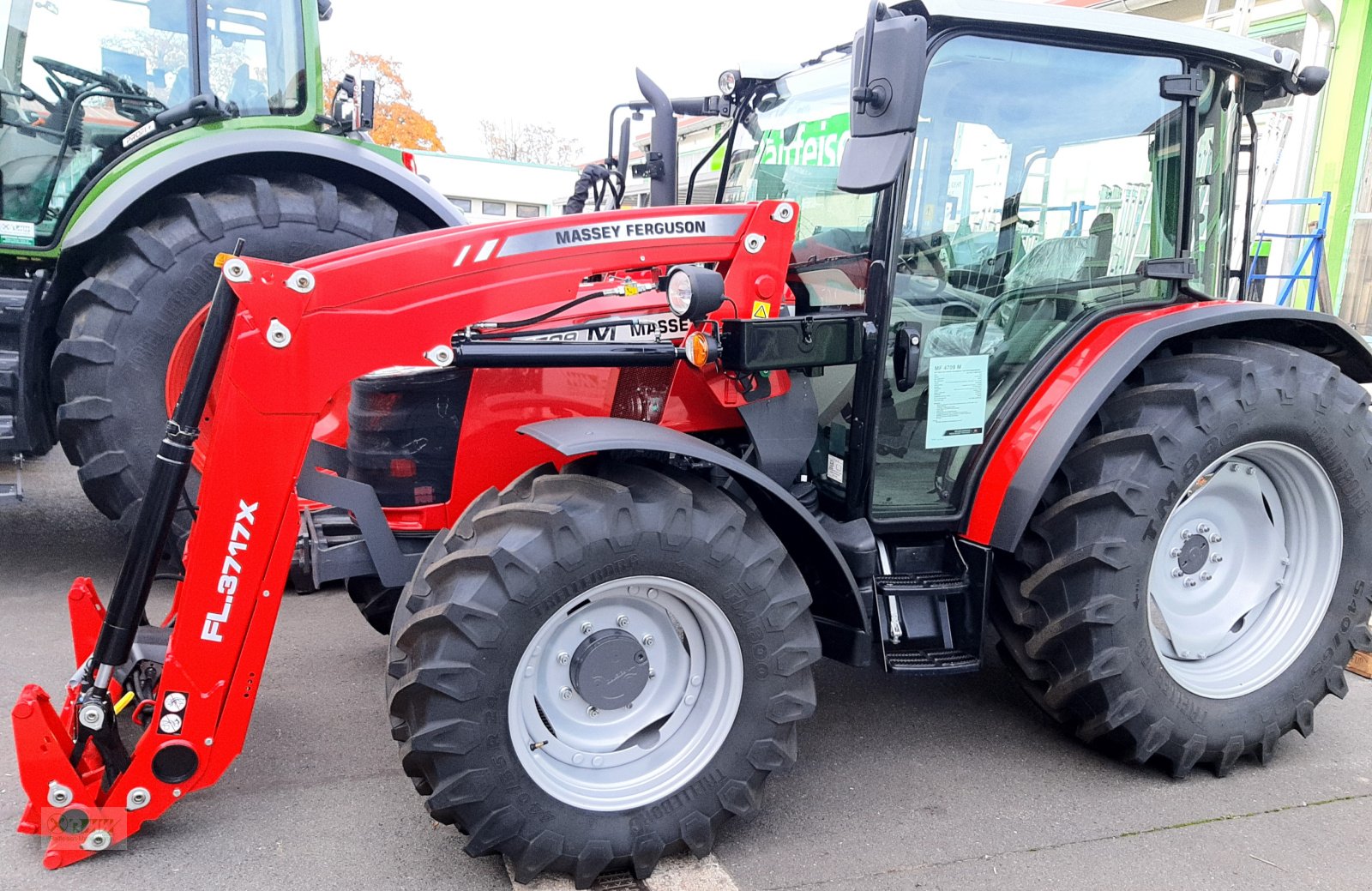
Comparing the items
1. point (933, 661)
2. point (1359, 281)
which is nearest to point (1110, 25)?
point (933, 661)

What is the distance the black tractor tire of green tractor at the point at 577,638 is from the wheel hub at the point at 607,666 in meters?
0.03

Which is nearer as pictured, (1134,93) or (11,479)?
(1134,93)

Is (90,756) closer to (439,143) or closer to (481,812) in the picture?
(481,812)

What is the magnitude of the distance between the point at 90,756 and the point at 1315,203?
869 cm

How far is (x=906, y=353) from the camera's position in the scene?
2783 mm

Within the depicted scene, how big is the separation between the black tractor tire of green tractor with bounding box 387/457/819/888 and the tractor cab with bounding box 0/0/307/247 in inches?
121

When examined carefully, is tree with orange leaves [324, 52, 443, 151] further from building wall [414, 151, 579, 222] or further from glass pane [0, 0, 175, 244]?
glass pane [0, 0, 175, 244]

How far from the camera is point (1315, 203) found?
7.67 m

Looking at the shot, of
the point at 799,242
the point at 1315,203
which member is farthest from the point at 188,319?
the point at 1315,203

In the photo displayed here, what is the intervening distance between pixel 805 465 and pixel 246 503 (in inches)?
60.0

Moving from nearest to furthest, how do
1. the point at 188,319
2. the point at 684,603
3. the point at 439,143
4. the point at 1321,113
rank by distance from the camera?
the point at 684,603, the point at 188,319, the point at 1321,113, the point at 439,143

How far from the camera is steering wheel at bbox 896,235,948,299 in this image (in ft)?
9.08

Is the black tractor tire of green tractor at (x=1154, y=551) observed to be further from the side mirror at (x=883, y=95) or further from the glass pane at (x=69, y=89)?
the glass pane at (x=69, y=89)

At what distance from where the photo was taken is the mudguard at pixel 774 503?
7.63 feet
